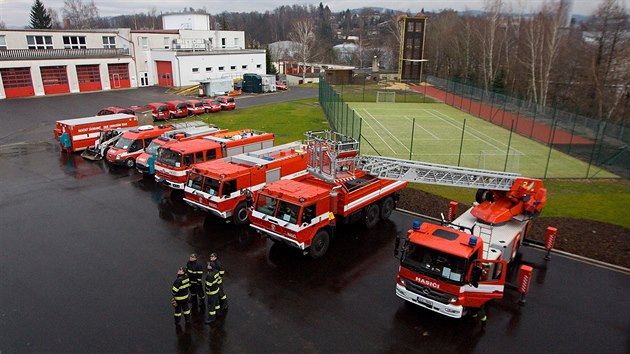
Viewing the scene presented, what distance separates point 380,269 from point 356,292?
4.89 feet

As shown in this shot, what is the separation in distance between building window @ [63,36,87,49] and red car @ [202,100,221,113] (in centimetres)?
2244

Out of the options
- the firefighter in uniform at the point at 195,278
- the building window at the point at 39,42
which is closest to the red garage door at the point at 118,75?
the building window at the point at 39,42

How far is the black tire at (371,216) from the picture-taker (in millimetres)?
14508

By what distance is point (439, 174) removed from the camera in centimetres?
1291

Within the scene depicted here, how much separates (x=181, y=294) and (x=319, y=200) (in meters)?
4.61

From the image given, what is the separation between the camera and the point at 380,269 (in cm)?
1222

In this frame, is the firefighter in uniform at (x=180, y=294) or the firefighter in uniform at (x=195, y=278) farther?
the firefighter in uniform at (x=195, y=278)

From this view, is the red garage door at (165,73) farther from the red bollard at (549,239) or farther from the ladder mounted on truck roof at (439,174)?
the red bollard at (549,239)

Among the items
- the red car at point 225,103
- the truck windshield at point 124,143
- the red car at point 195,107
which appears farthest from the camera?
the red car at point 225,103

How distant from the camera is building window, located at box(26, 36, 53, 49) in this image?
4497 cm

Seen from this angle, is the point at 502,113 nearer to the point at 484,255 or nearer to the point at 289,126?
the point at 289,126

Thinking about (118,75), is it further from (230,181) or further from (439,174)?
(439,174)

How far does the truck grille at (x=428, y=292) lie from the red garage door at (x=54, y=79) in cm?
4848

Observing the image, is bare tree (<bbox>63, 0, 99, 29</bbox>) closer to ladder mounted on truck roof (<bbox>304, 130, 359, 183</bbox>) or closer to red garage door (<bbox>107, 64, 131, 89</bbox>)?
red garage door (<bbox>107, 64, 131, 89</bbox>)
